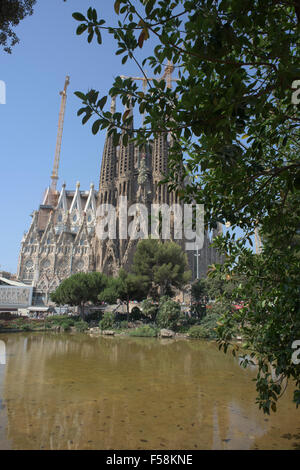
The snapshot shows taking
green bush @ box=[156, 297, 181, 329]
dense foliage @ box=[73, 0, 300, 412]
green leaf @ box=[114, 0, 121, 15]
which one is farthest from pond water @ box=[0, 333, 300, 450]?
green bush @ box=[156, 297, 181, 329]

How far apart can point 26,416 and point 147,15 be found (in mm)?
6783

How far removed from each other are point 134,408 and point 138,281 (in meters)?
22.4

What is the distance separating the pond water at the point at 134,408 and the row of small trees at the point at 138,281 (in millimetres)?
15921

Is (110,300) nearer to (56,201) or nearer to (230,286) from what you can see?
(230,286)

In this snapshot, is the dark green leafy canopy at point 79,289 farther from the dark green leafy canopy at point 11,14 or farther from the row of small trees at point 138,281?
the dark green leafy canopy at point 11,14

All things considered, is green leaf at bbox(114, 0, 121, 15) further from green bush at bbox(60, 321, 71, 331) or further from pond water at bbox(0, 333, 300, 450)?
green bush at bbox(60, 321, 71, 331)

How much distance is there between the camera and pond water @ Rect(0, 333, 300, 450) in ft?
16.9

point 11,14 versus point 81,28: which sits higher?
point 11,14

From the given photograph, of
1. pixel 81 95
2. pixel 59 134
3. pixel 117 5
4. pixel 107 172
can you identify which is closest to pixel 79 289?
pixel 107 172

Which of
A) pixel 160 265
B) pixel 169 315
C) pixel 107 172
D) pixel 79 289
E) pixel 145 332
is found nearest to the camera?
pixel 145 332

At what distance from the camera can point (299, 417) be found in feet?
21.1

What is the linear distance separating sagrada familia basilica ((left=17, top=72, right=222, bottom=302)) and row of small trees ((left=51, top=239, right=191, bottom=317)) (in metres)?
8.61

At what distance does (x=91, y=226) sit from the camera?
62594mm

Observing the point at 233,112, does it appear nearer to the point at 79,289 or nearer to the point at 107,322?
the point at 107,322
